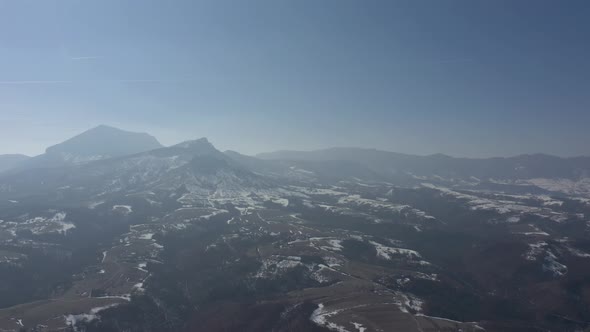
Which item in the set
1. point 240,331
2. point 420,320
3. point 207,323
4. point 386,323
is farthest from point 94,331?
point 420,320

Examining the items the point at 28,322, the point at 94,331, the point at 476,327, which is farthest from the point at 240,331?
the point at 476,327

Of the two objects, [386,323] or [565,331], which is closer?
[386,323]

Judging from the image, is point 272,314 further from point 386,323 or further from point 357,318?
point 386,323

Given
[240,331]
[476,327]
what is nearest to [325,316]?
[240,331]

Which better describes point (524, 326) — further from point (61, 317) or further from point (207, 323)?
point (61, 317)

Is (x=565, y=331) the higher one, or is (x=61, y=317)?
(x=61, y=317)

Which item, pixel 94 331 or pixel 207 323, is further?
pixel 207 323

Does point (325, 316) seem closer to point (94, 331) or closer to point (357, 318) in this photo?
point (357, 318)
